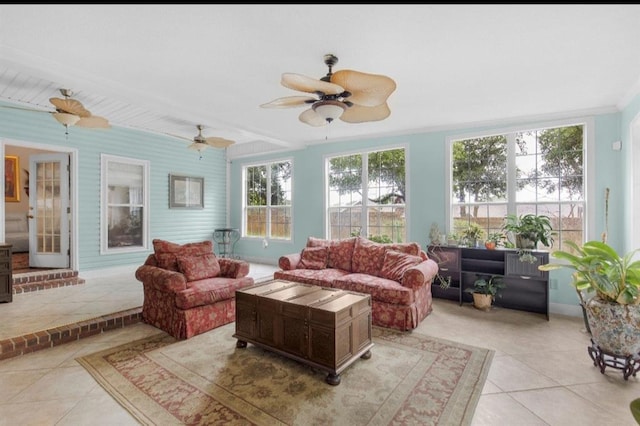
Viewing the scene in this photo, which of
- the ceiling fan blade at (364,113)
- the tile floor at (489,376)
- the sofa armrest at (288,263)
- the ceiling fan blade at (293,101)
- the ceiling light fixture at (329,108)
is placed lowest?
the tile floor at (489,376)

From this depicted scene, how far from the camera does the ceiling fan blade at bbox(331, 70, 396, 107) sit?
2.22m

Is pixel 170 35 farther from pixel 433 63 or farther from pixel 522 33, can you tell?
pixel 522 33

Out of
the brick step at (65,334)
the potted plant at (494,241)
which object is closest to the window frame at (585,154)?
the potted plant at (494,241)

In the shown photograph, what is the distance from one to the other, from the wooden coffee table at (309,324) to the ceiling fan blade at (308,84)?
1757 mm

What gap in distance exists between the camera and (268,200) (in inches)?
285

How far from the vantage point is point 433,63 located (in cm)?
287

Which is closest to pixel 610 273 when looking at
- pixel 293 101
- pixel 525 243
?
pixel 525 243

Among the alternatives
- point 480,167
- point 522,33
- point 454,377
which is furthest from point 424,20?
point 480,167

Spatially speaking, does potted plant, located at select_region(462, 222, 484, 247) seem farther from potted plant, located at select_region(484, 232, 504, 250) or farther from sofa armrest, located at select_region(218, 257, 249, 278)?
sofa armrest, located at select_region(218, 257, 249, 278)

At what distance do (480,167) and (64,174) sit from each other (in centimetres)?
688

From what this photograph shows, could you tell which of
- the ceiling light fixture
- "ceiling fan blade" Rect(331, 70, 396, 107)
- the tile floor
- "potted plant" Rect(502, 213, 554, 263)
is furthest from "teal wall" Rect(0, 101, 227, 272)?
"potted plant" Rect(502, 213, 554, 263)

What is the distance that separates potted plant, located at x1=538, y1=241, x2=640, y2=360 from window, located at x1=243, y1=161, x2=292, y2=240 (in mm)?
5181

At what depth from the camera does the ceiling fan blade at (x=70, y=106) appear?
3.35 meters

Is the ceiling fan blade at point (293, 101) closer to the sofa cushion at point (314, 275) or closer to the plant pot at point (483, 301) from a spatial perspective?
the sofa cushion at point (314, 275)
